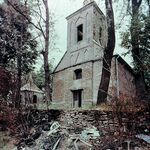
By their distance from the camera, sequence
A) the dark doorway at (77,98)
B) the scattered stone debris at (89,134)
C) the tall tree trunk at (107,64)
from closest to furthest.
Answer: the scattered stone debris at (89,134)
the tall tree trunk at (107,64)
the dark doorway at (77,98)

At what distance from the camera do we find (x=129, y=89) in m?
21.7

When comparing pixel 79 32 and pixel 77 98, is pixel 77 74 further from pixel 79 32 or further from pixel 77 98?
pixel 79 32

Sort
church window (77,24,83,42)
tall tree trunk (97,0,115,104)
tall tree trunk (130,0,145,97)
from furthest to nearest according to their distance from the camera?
church window (77,24,83,42) → tall tree trunk (130,0,145,97) → tall tree trunk (97,0,115,104)

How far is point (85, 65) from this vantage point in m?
22.7

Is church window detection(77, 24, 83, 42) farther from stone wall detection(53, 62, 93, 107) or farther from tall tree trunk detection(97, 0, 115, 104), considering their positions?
tall tree trunk detection(97, 0, 115, 104)

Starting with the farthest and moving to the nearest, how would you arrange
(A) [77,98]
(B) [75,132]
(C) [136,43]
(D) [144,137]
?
(A) [77,98]
(C) [136,43]
(B) [75,132]
(D) [144,137]

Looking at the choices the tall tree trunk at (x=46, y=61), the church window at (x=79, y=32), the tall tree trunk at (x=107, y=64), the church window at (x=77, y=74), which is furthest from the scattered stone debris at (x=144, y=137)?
the church window at (x=79, y=32)

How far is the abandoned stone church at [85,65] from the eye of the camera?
21316mm

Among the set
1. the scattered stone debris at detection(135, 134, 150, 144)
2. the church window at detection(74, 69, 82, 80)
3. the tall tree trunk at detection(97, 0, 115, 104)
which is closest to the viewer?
the scattered stone debris at detection(135, 134, 150, 144)

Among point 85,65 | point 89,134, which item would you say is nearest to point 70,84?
point 85,65

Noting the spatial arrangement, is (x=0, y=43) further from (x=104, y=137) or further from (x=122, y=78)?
(x=104, y=137)

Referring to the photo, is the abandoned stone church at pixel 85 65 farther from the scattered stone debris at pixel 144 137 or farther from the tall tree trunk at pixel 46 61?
the scattered stone debris at pixel 144 137

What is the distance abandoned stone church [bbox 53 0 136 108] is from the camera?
21316 mm

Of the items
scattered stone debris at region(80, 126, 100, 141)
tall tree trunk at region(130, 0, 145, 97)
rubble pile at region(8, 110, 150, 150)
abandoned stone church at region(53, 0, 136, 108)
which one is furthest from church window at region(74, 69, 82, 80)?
scattered stone debris at region(80, 126, 100, 141)
